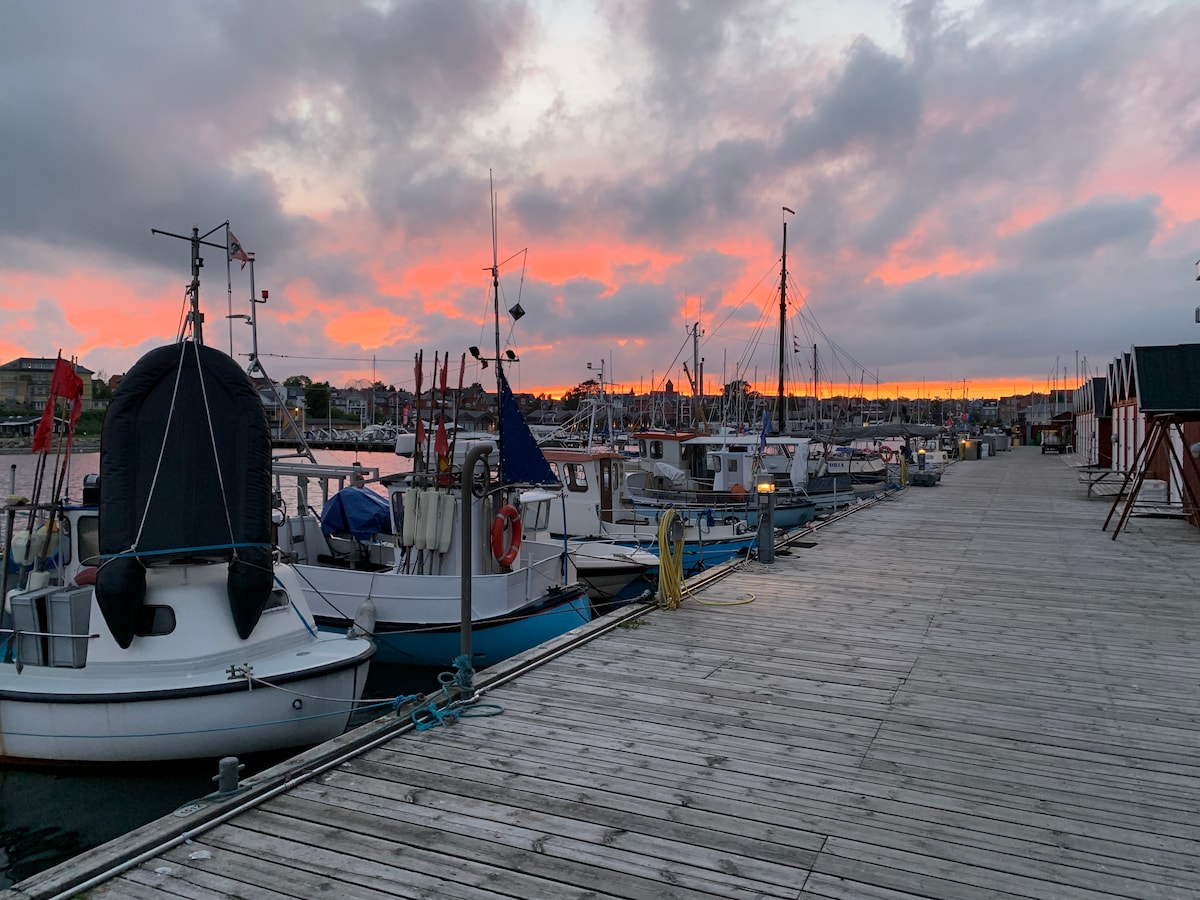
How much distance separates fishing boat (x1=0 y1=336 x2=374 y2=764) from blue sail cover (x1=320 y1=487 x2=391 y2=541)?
388 cm

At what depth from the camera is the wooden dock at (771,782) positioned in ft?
12.1

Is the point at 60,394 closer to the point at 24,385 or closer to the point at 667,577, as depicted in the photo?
the point at 667,577

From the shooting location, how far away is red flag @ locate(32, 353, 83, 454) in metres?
9.19

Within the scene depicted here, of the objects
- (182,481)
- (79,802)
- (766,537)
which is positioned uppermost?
(182,481)

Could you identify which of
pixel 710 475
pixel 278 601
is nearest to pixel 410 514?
pixel 278 601

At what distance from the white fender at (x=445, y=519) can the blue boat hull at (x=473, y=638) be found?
1161 mm

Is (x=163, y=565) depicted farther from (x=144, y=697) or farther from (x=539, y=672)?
(x=539, y=672)

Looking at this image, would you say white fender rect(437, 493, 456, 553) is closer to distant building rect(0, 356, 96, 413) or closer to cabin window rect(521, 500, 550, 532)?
cabin window rect(521, 500, 550, 532)

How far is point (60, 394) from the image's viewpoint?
937cm

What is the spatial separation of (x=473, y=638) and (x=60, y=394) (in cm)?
586

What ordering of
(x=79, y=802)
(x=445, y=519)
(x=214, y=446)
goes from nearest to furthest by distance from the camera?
1. (x=79, y=802)
2. (x=214, y=446)
3. (x=445, y=519)

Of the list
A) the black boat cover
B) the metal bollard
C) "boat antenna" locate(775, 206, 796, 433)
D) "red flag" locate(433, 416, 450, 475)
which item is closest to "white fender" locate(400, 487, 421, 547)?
"red flag" locate(433, 416, 450, 475)

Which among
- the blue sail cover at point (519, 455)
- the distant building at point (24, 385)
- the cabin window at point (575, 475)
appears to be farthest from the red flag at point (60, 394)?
the distant building at point (24, 385)

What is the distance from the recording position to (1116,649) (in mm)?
7664
